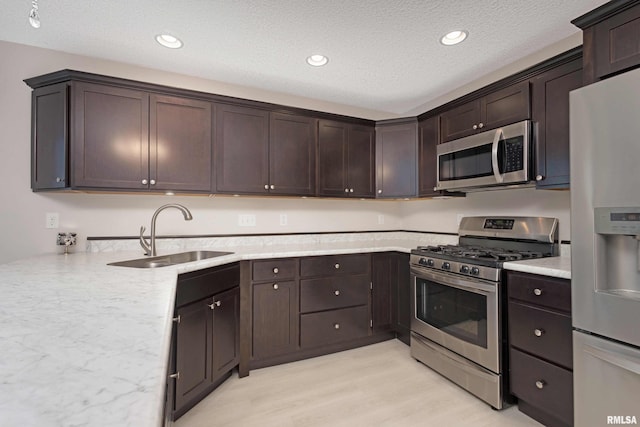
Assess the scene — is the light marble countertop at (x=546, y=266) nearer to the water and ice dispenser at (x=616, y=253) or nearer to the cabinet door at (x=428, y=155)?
the water and ice dispenser at (x=616, y=253)

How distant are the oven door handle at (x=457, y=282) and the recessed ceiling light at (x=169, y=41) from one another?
2.53 metres

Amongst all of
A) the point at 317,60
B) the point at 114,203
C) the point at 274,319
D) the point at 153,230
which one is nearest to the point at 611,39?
the point at 317,60

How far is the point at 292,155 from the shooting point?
9.34ft

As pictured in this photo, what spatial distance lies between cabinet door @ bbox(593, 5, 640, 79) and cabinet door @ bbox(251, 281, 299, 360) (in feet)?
7.64

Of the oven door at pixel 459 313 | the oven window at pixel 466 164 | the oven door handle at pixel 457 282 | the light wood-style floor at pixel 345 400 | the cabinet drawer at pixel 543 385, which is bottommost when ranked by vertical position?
the light wood-style floor at pixel 345 400

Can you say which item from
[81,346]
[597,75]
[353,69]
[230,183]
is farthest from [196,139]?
[597,75]

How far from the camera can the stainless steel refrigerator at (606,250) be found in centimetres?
132

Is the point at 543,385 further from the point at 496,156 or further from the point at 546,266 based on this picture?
the point at 496,156

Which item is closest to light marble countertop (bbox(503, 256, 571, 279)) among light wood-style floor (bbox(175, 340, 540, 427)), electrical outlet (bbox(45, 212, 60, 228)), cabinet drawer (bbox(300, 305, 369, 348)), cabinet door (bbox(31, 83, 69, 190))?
light wood-style floor (bbox(175, 340, 540, 427))

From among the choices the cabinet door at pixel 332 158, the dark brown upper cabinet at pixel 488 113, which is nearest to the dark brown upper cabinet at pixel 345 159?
the cabinet door at pixel 332 158

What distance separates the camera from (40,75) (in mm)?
2287

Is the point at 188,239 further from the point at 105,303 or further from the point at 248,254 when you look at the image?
the point at 105,303

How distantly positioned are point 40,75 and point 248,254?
80.7 inches

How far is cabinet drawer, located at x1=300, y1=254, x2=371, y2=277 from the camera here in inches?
102
